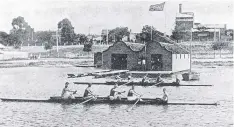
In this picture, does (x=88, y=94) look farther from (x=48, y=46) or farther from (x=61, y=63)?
(x=48, y=46)

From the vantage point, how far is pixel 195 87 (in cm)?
2812

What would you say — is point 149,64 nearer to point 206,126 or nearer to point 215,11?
point 215,11

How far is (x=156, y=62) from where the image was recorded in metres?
41.8

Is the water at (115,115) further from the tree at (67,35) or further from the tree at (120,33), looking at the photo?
the tree at (67,35)

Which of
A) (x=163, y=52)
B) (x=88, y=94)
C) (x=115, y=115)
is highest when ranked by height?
(x=163, y=52)

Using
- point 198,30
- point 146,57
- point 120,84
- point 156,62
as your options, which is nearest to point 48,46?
point 146,57

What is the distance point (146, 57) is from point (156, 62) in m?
1.18

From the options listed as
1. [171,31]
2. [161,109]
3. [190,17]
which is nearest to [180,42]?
[171,31]

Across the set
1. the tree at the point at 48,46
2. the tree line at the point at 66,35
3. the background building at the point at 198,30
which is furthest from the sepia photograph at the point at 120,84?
the background building at the point at 198,30

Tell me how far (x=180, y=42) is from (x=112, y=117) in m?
55.5

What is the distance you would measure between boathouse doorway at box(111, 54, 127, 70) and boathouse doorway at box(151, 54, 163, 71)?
3568mm

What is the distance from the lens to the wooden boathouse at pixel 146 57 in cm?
4078

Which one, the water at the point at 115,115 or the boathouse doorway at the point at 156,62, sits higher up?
the boathouse doorway at the point at 156,62

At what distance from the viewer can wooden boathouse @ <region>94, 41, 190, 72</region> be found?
40781 mm
